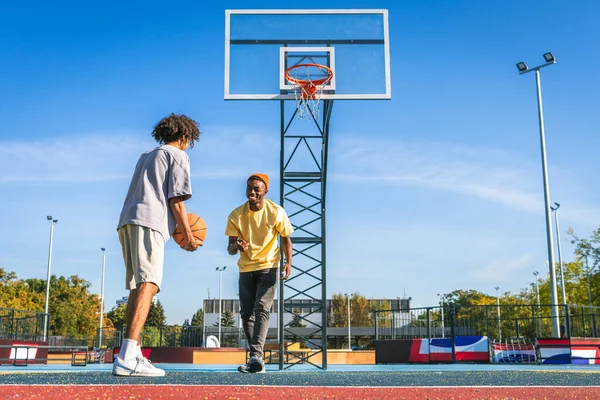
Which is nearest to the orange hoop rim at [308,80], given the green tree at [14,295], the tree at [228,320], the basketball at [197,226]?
the basketball at [197,226]

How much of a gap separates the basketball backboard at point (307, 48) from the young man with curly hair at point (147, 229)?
338 inches

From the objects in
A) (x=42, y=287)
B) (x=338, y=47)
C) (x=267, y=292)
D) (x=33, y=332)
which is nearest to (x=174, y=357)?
(x=33, y=332)

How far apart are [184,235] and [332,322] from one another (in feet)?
259

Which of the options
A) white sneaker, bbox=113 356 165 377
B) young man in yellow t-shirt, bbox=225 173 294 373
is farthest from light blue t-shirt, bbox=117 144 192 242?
young man in yellow t-shirt, bbox=225 173 294 373

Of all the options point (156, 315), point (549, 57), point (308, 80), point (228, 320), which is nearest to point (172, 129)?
point (308, 80)

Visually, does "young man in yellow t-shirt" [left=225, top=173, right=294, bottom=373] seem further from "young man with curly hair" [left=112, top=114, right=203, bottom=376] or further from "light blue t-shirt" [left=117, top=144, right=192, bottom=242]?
"light blue t-shirt" [left=117, top=144, right=192, bottom=242]

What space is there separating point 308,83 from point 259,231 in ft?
23.4

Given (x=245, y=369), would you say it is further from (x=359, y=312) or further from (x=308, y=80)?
(x=359, y=312)

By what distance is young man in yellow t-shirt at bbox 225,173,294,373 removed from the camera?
5766 mm

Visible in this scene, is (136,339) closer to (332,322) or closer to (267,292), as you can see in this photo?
(267,292)

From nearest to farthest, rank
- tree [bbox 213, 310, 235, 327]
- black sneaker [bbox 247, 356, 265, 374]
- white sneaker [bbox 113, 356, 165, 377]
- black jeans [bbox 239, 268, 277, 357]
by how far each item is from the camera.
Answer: white sneaker [bbox 113, 356, 165, 377] < black sneaker [bbox 247, 356, 265, 374] < black jeans [bbox 239, 268, 277, 357] < tree [bbox 213, 310, 235, 327]

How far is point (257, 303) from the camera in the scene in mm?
5766

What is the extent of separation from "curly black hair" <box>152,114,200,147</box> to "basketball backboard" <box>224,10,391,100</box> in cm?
813

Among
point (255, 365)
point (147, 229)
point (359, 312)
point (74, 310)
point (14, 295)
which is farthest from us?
point (359, 312)
